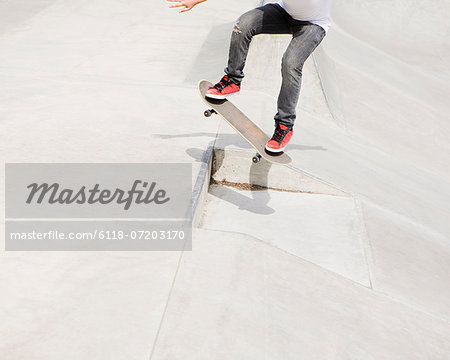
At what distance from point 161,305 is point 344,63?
34.8ft

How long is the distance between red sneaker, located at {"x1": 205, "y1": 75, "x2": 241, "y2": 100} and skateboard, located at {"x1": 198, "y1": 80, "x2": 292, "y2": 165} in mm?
88

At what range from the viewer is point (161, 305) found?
3.22 m

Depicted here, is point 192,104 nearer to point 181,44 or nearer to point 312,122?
point 312,122

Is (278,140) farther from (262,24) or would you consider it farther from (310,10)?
(310,10)

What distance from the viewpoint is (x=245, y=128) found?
5.20 meters

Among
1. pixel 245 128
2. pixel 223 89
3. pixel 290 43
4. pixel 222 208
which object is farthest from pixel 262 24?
pixel 222 208

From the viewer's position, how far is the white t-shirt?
4586mm

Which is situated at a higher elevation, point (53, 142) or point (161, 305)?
point (161, 305)

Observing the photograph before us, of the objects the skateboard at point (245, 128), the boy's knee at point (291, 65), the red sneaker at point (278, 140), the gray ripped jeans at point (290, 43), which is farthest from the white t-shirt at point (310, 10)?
the skateboard at point (245, 128)

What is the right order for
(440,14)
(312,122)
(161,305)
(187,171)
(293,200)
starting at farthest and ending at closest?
1. (440,14)
2. (312,122)
3. (293,200)
4. (187,171)
5. (161,305)

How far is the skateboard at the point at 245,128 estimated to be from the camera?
5.00m

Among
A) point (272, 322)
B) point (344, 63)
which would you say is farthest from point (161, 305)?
point (344, 63)

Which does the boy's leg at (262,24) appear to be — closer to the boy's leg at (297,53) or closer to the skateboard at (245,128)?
the boy's leg at (297,53)

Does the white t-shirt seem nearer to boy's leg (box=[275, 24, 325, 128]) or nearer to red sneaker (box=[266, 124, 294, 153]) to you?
boy's leg (box=[275, 24, 325, 128])
